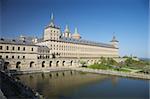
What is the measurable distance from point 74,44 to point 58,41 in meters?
5.22

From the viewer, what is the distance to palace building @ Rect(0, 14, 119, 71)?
23.6 metres

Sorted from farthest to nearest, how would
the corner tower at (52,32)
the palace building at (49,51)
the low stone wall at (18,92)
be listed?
1. the corner tower at (52,32)
2. the palace building at (49,51)
3. the low stone wall at (18,92)

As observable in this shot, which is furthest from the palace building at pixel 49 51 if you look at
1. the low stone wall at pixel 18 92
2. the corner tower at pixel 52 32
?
the low stone wall at pixel 18 92

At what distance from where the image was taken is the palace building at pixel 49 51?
77.5ft

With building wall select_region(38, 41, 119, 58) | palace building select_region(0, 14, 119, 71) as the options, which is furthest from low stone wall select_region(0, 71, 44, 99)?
building wall select_region(38, 41, 119, 58)

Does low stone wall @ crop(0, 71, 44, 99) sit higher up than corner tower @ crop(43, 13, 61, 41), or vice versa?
corner tower @ crop(43, 13, 61, 41)

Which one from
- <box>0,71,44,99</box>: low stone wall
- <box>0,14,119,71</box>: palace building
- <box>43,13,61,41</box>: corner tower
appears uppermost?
<box>43,13,61,41</box>: corner tower

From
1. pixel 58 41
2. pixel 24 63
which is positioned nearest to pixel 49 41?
pixel 58 41

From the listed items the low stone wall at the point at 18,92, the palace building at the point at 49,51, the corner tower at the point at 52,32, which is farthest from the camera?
the corner tower at the point at 52,32

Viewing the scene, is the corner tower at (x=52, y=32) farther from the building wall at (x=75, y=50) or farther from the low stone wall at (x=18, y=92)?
the low stone wall at (x=18, y=92)

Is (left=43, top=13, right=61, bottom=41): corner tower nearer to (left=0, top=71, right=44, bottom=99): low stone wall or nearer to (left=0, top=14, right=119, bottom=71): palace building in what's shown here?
(left=0, top=14, right=119, bottom=71): palace building

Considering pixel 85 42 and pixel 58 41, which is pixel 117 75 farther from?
pixel 85 42

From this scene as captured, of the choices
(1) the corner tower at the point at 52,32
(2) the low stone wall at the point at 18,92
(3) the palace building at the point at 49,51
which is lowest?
(2) the low stone wall at the point at 18,92

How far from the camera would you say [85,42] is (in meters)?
41.7
